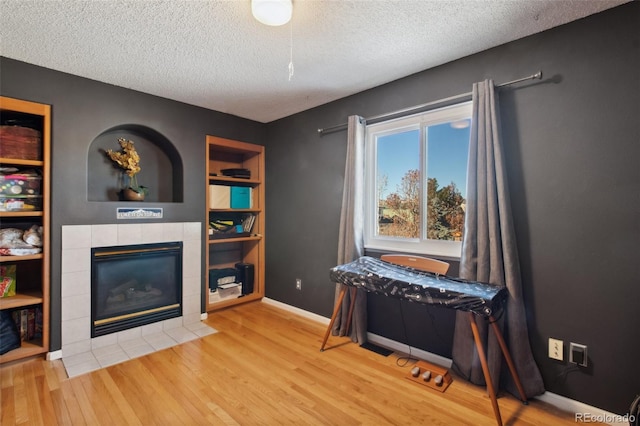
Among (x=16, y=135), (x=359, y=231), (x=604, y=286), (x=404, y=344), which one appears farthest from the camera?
(x=359, y=231)

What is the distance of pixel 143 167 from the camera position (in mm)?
3215

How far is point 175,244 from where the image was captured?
123 inches

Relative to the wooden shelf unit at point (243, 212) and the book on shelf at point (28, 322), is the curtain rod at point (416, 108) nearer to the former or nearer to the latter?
the wooden shelf unit at point (243, 212)

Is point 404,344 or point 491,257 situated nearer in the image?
point 491,257

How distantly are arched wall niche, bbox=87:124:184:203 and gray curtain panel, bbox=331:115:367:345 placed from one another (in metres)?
1.76

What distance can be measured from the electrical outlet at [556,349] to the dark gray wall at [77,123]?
3.26 metres

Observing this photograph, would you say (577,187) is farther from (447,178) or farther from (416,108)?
(416,108)

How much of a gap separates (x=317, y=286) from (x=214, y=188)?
1628 millimetres

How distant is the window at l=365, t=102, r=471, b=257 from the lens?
2416 millimetres

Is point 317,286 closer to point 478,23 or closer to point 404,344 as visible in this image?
point 404,344

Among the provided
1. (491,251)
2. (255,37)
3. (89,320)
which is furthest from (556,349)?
(89,320)

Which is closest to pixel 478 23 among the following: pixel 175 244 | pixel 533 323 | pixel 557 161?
pixel 557 161

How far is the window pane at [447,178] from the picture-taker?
94.5 inches

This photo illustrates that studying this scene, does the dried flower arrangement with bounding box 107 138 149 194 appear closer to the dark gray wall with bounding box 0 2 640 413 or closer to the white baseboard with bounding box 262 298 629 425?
A: the dark gray wall with bounding box 0 2 640 413
